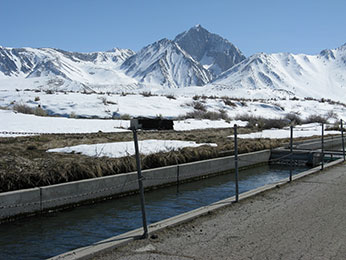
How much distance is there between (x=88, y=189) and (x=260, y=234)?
5.27m

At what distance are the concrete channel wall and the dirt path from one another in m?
2.48

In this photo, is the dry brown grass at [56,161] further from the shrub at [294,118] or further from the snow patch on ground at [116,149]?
the shrub at [294,118]

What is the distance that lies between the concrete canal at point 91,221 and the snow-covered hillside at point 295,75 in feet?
342

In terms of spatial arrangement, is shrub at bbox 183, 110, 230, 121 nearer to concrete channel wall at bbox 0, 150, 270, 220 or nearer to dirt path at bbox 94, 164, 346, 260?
concrete channel wall at bbox 0, 150, 270, 220

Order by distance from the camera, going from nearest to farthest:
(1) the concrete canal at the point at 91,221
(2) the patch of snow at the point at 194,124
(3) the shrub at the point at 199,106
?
(1) the concrete canal at the point at 91,221 → (2) the patch of snow at the point at 194,124 → (3) the shrub at the point at 199,106

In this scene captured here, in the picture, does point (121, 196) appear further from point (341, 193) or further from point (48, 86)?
point (48, 86)

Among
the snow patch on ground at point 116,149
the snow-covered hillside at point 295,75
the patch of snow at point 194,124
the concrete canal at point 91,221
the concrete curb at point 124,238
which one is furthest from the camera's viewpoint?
the snow-covered hillside at point 295,75

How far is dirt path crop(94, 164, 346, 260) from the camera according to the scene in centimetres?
586

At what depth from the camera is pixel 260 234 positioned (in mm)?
6777

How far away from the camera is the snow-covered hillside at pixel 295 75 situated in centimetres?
12694

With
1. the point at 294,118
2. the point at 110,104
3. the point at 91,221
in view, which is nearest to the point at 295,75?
the point at 294,118

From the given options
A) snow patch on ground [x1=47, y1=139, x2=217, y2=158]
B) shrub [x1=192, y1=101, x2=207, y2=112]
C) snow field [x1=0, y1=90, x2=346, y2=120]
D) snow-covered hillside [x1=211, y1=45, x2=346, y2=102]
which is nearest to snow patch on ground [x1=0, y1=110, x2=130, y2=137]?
snow field [x1=0, y1=90, x2=346, y2=120]

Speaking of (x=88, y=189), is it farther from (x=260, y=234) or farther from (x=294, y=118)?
(x=294, y=118)

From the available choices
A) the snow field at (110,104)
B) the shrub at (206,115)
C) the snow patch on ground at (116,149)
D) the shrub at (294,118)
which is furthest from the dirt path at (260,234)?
the shrub at (294,118)
